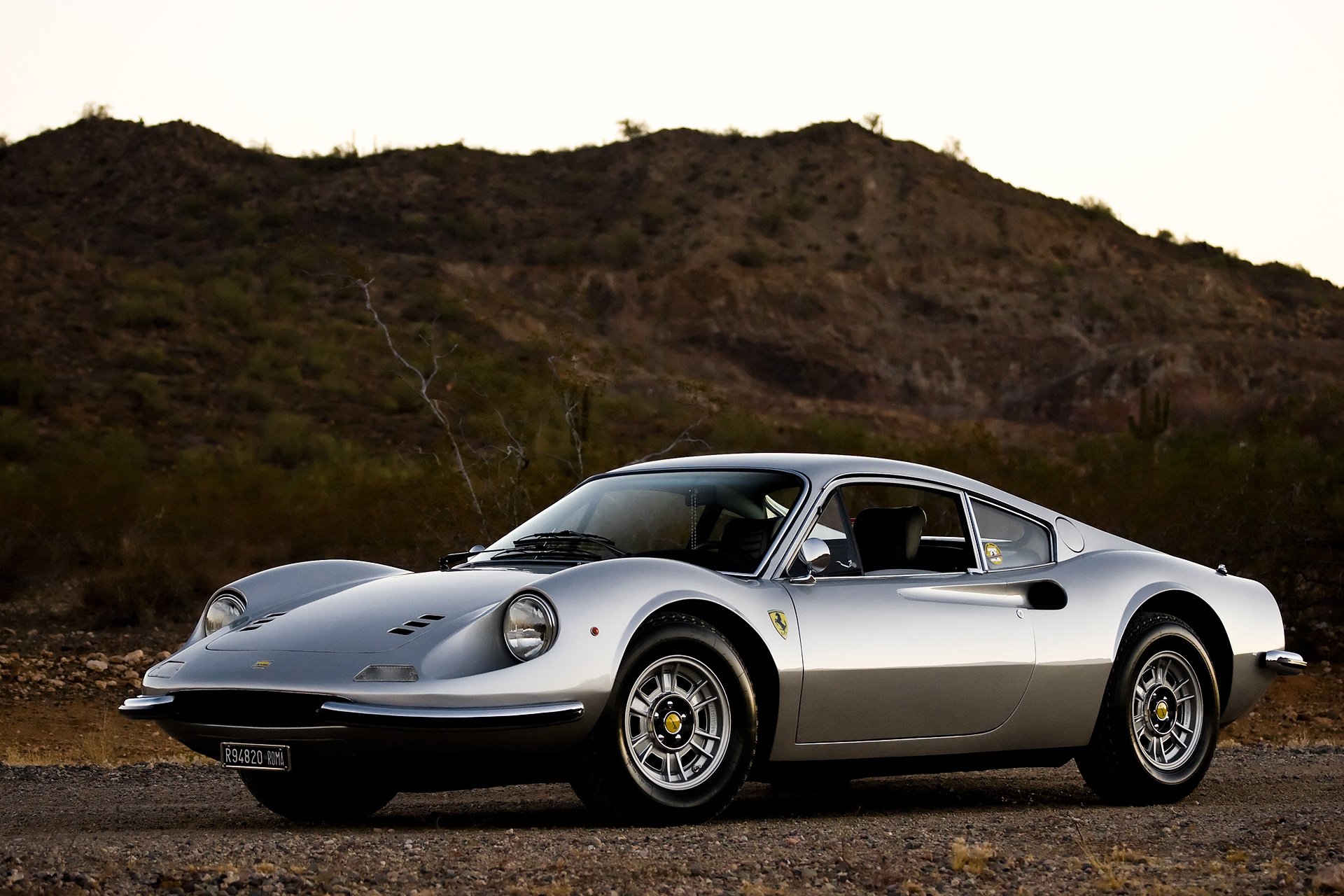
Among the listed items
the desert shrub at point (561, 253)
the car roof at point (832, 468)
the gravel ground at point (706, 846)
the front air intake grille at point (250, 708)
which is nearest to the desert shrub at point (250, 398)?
the desert shrub at point (561, 253)

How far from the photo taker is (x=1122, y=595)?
814 centimetres

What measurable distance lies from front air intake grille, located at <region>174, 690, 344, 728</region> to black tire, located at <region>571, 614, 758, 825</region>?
3.38ft

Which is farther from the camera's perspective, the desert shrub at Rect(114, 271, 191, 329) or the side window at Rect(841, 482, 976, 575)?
the desert shrub at Rect(114, 271, 191, 329)

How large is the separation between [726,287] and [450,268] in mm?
11201

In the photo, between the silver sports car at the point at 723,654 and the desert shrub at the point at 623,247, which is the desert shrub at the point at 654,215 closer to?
the desert shrub at the point at 623,247

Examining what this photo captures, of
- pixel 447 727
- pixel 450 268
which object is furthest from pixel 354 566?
pixel 450 268

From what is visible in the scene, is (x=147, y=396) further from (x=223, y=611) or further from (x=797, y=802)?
(x=797, y=802)

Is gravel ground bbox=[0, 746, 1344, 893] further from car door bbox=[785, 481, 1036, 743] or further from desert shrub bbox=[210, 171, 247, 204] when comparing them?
desert shrub bbox=[210, 171, 247, 204]

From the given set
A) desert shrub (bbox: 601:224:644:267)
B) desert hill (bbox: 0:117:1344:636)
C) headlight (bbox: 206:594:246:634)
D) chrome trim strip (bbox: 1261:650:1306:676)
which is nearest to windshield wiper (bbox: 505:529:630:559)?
headlight (bbox: 206:594:246:634)

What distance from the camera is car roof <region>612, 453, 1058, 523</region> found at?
7695 millimetres

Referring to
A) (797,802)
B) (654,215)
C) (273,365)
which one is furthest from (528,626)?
(654,215)

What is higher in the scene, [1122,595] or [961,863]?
[1122,595]

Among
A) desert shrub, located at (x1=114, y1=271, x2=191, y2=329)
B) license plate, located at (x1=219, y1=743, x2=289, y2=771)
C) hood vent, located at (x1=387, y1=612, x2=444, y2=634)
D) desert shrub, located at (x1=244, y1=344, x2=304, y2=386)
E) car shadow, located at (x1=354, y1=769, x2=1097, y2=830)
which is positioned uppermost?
desert shrub, located at (x1=114, y1=271, x2=191, y2=329)

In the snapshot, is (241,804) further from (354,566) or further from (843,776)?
(843,776)
